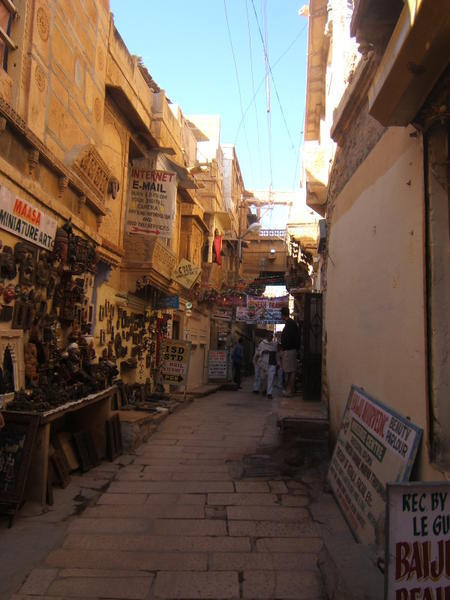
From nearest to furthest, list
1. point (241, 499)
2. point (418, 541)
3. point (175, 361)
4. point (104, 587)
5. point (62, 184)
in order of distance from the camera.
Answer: point (418, 541) → point (104, 587) → point (241, 499) → point (62, 184) → point (175, 361)

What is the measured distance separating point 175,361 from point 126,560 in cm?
749

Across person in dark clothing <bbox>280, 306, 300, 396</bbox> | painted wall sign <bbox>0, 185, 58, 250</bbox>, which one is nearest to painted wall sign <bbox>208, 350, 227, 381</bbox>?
person in dark clothing <bbox>280, 306, 300, 396</bbox>

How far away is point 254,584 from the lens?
3.40m

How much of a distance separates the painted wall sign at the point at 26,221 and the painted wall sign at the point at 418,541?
A: 412 centimetres

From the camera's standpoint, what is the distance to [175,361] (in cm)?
1119

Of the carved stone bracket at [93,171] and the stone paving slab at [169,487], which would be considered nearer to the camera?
the stone paving slab at [169,487]

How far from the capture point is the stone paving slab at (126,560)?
362 cm

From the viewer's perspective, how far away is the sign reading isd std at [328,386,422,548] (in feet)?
11.5

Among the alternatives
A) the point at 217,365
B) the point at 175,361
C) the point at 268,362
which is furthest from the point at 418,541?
the point at 217,365

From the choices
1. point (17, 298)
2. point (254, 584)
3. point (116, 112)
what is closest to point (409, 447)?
point (254, 584)

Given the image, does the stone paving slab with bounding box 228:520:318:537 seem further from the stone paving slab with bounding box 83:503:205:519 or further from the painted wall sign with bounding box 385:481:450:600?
the painted wall sign with bounding box 385:481:450:600

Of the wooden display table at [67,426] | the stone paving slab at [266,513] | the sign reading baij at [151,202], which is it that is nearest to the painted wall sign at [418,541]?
the stone paving slab at [266,513]

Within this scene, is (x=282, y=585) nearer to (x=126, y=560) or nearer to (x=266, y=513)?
(x=126, y=560)

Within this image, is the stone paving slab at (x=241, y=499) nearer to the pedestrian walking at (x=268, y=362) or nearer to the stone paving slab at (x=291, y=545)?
the stone paving slab at (x=291, y=545)
